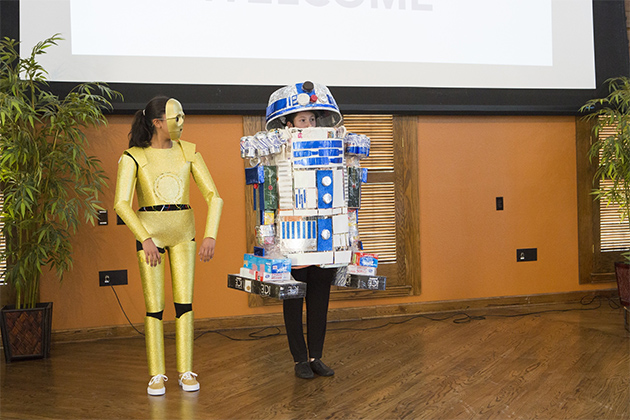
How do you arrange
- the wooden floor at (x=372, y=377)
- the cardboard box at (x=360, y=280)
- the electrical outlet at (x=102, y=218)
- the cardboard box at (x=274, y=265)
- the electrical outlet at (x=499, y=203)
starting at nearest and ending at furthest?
the wooden floor at (x=372, y=377), the cardboard box at (x=274, y=265), the cardboard box at (x=360, y=280), the electrical outlet at (x=102, y=218), the electrical outlet at (x=499, y=203)

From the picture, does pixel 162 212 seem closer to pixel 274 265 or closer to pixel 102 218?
pixel 274 265

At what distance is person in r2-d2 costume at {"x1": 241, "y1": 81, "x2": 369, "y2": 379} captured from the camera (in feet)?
8.35

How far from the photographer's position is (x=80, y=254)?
3.68 metres

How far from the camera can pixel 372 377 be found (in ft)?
9.02

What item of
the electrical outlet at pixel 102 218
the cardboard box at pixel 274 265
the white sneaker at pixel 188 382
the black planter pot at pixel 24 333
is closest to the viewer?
the cardboard box at pixel 274 265

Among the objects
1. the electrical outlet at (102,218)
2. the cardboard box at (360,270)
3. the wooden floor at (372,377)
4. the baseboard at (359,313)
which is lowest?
the wooden floor at (372,377)

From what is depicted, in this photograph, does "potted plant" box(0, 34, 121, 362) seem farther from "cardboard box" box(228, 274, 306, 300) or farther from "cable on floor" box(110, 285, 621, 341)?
"cardboard box" box(228, 274, 306, 300)

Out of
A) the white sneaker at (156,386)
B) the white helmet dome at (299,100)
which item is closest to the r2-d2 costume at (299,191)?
the white helmet dome at (299,100)

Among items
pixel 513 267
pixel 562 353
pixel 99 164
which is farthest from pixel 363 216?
pixel 99 164

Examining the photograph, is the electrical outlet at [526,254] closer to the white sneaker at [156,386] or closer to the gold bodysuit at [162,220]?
the gold bodysuit at [162,220]

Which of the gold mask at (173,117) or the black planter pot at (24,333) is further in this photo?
the black planter pot at (24,333)

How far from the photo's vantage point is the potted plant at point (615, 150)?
3873 millimetres

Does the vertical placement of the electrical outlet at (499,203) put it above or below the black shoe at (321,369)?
above

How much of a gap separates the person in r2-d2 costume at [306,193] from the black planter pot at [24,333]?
5.23 feet
